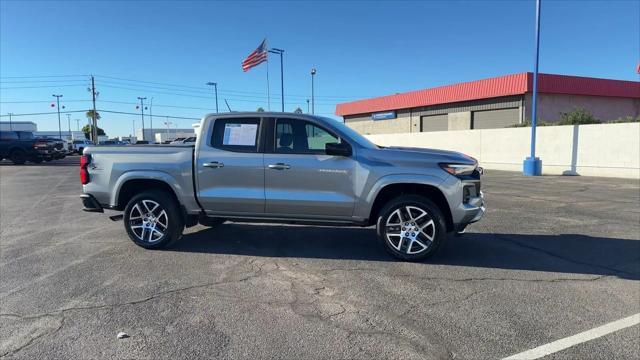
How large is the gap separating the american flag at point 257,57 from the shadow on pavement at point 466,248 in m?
Result: 23.8

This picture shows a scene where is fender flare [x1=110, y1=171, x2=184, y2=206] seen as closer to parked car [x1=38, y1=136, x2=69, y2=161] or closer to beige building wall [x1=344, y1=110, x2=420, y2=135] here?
parked car [x1=38, y1=136, x2=69, y2=161]

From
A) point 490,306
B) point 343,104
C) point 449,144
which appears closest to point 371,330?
point 490,306

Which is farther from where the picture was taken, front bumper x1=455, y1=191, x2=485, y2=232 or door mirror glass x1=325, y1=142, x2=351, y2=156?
door mirror glass x1=325, y1=142, x2=351, y2=156

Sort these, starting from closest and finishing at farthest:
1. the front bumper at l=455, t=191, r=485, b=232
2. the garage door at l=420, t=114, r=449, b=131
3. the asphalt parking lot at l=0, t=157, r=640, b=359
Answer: the asphalt parking lot at l=0, t=157, r=640, b=359, the front bumper at l=455, t=191, r=485, b=232, the garage door at l=420, t=114, r=449, b=131

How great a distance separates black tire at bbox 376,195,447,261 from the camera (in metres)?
5.63

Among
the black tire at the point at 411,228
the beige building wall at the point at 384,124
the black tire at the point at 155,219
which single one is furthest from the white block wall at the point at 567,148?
the beige building wall at the point at 384,124

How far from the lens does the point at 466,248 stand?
647 centimetres

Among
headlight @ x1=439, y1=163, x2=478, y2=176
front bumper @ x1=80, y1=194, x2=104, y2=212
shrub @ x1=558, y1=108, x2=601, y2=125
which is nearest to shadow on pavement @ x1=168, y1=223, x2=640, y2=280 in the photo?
headlight @ x1=439, y1=163, x2=478, y2=176

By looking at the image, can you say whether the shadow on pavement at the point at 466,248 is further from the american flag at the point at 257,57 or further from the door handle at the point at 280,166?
the american flag at the point at 257,57

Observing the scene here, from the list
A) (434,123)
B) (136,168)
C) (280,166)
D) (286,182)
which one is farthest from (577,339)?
(434,123)

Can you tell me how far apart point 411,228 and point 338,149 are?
1362mm

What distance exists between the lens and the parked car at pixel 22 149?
26.6 metres

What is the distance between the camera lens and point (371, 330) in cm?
378

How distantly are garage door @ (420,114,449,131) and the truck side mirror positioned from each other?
1423 inches
